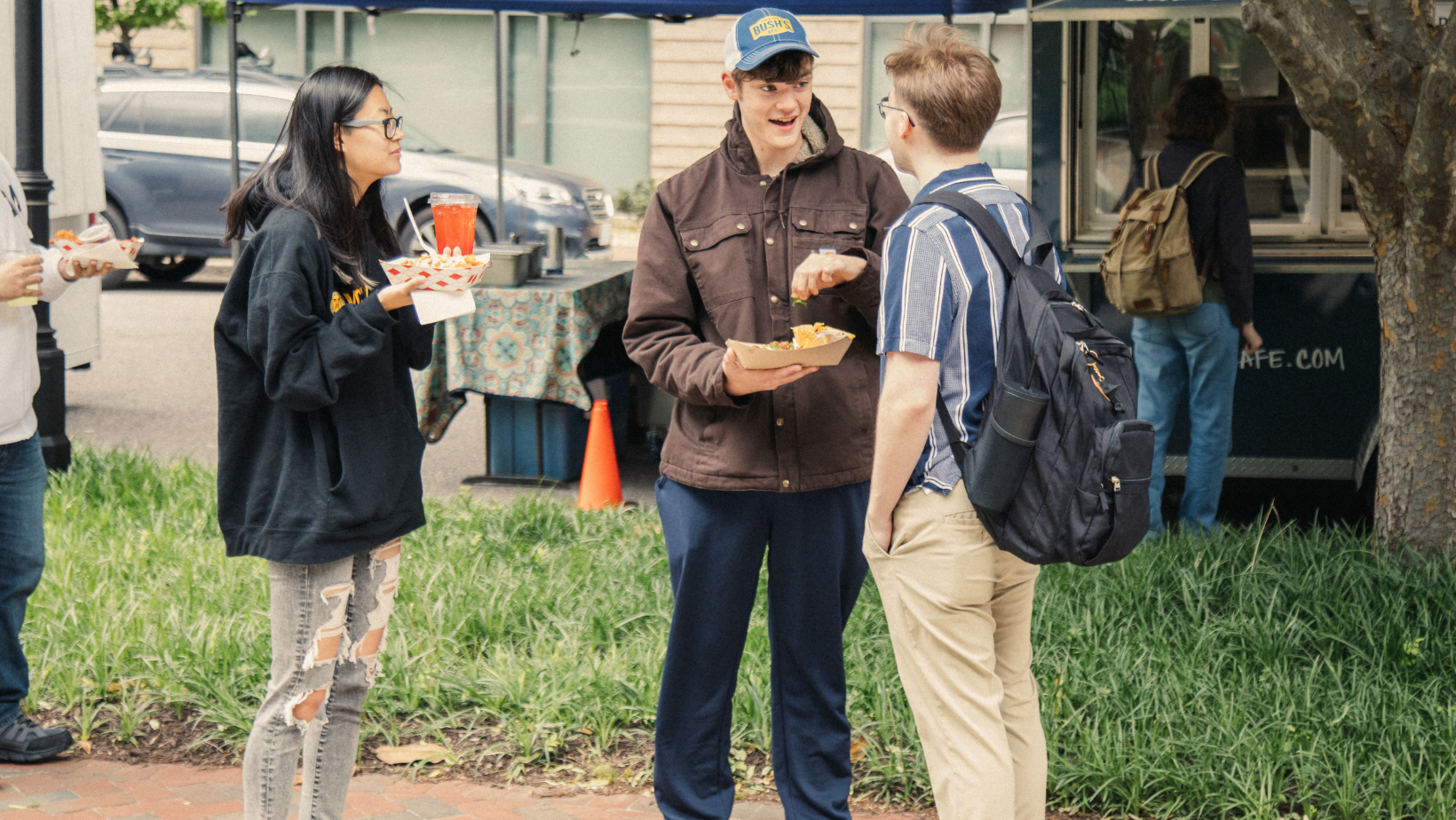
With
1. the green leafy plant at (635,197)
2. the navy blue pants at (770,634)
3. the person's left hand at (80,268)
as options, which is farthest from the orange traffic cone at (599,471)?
the green leafy plant at (635,197)

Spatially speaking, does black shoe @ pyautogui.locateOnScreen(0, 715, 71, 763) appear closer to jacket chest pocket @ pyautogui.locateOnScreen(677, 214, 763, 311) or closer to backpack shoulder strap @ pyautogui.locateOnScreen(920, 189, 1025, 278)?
jacket chest pocket @ pyautogui.locateOnScreen(677, 214, 763, 311)

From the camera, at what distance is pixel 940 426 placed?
110 inches

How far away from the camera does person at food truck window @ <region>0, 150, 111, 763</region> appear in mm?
3715

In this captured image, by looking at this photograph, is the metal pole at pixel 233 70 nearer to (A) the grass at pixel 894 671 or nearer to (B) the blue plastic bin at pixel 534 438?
(B) the blue plastic bin at pixel 534 438

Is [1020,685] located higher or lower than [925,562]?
lower

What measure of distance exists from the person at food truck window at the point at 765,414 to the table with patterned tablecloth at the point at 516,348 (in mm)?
3726

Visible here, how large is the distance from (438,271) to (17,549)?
1.86m

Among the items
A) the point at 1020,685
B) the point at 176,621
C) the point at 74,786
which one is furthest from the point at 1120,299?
the point at 74,786

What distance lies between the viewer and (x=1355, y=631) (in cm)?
455

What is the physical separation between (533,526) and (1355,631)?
10.3ft

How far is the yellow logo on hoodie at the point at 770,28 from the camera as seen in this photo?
121 inches

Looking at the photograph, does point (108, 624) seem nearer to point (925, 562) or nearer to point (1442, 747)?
point (925, 562)

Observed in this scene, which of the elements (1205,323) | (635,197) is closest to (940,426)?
(1205,323)

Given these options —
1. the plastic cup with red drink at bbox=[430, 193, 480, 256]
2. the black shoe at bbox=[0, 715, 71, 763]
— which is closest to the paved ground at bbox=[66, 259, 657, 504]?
the black shoe at bbox=[0, 715, 71, 763]
